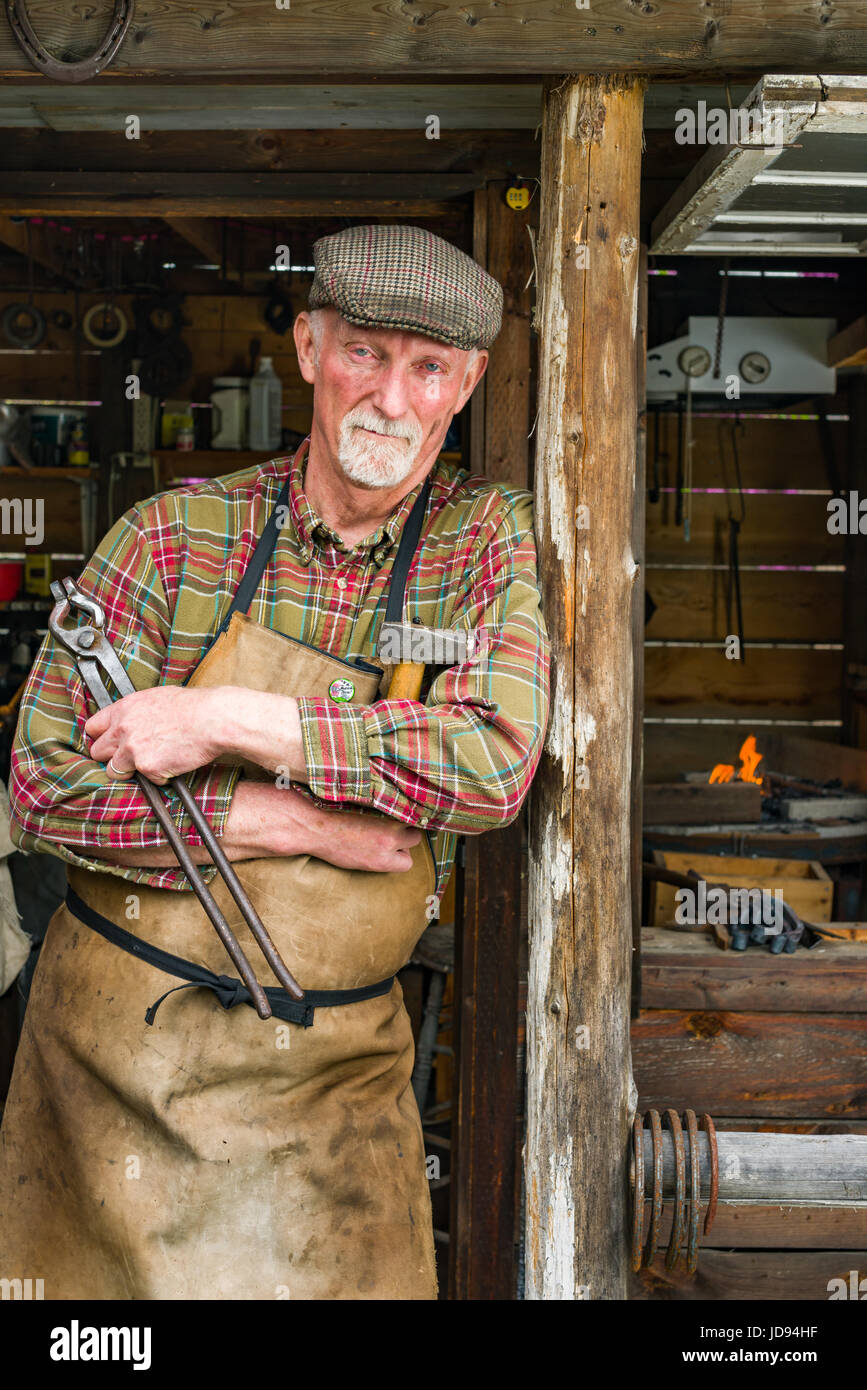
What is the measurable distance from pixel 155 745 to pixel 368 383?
0.77m

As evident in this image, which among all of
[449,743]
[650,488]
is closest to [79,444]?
[650,488]

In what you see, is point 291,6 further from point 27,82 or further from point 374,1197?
point 374,1197

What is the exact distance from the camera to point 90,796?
2236 mm

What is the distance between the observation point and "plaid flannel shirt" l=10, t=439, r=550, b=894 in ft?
7.11

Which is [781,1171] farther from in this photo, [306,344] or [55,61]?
[55,61]

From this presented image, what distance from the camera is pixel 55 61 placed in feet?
7.80

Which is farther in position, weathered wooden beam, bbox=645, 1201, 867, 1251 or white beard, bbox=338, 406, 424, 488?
weathered wooden beam, bbox=645, 1201, 867, 1251

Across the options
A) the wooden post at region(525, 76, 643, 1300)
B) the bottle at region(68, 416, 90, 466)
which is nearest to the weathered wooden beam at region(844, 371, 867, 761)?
the bottle at region(68, 416, 90, 466)

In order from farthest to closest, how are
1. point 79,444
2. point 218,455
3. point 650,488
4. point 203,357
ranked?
point 650,488
point 203,357
point 79,444
point 218,455

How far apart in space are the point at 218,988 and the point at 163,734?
50 cm

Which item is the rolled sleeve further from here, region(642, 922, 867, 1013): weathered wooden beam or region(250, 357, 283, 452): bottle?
region(250, 357, 283, 452): bottle

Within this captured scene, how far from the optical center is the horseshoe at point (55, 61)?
2371mm

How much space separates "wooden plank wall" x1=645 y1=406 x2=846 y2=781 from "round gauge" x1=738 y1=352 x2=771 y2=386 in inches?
41.2

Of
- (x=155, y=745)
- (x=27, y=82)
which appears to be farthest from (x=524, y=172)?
(x=155, y=745)
